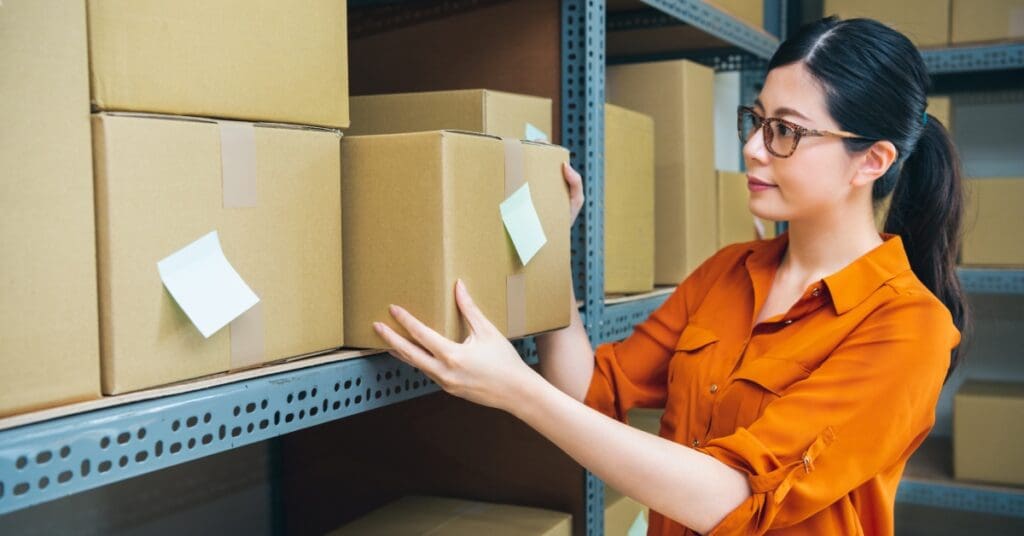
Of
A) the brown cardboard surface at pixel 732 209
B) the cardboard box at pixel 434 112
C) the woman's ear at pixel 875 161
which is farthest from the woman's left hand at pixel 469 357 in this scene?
the brown cardboard surface at pixel 732 209

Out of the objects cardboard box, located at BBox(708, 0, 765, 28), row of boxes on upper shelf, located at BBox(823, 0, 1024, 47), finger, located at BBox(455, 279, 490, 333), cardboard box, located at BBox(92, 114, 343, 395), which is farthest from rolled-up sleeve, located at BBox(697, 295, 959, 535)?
row of boxes on upper shelf, located at BBox(823, 0, 1024, 47)

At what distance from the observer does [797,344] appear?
1325 millimetres

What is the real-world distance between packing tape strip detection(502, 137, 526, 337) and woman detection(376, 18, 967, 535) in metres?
0.12

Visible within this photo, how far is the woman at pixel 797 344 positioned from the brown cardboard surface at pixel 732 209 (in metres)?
0.59

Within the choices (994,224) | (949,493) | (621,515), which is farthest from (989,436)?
(621,515)

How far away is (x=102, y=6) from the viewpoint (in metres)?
A: 0.87

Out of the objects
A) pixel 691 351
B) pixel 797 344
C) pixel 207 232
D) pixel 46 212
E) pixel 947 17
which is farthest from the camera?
pixel 947 17

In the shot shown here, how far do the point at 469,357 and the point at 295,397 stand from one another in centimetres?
20

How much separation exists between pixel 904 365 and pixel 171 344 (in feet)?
2.86

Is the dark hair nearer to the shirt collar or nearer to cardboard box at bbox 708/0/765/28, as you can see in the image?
the shirt collar

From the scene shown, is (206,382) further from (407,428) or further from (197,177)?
(407,428)

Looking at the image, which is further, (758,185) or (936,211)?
(936,211)

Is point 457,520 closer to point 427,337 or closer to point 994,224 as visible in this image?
point 427,337

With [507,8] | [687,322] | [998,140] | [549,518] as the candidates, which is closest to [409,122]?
[507,8]
